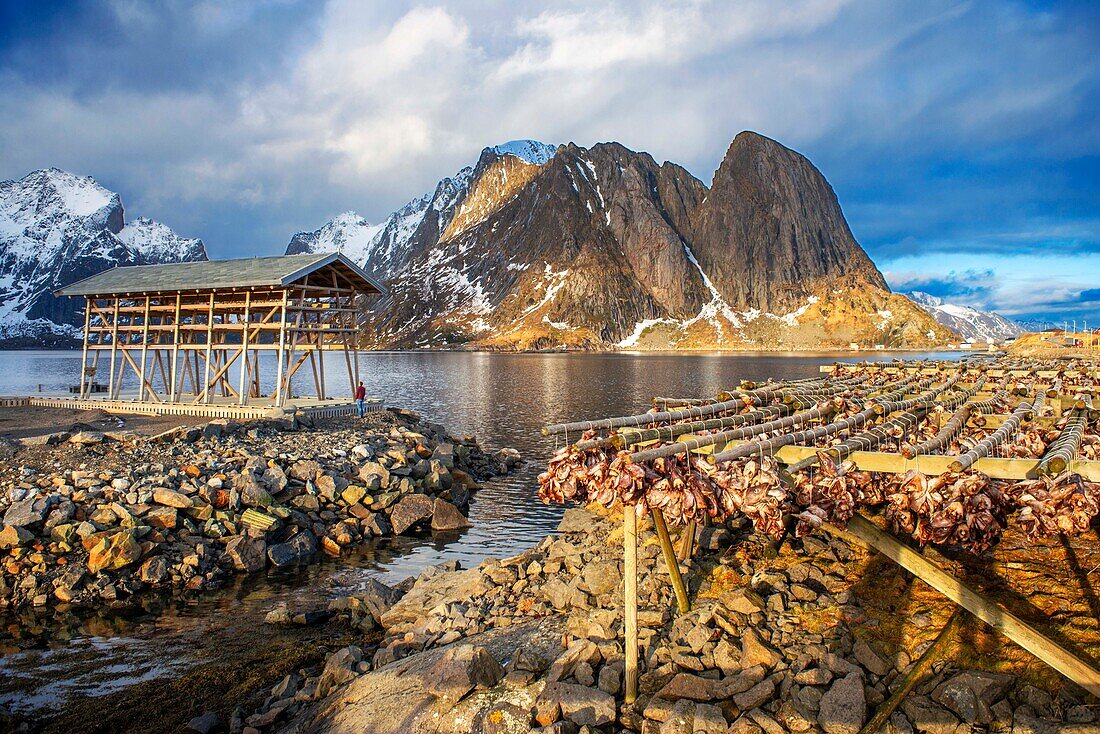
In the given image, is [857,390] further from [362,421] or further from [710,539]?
[362,421]

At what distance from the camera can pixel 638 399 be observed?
72062mm

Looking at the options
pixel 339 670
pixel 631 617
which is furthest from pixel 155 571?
pixel 631 617

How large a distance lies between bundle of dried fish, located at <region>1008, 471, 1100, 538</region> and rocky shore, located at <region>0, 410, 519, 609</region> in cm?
1840

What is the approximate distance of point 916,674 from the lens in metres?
8.26

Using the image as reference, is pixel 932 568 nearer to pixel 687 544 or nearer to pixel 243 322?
pixel 687 544

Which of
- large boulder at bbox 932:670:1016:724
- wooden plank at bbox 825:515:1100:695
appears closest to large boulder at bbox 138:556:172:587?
wooden plank at bbox 825:515:1100:695

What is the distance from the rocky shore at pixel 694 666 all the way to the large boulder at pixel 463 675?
0.02 meters

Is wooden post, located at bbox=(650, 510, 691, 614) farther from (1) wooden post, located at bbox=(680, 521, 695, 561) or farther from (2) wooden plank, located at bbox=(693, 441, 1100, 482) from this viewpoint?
(2) wooden plank, located at bbox=(693, 441, 1100, 482)

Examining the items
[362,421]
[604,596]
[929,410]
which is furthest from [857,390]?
[362,421]

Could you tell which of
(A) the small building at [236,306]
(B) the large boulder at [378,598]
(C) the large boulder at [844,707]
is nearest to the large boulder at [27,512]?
(B) the large boulder at [378,598]

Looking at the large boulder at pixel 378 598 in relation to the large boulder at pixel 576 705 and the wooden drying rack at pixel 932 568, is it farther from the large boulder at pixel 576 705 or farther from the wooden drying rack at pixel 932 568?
the wooden drying rack at pixel 932 568

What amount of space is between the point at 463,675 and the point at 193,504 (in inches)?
580

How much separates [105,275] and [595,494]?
44.4 meters

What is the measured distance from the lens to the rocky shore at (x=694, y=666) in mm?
7895
